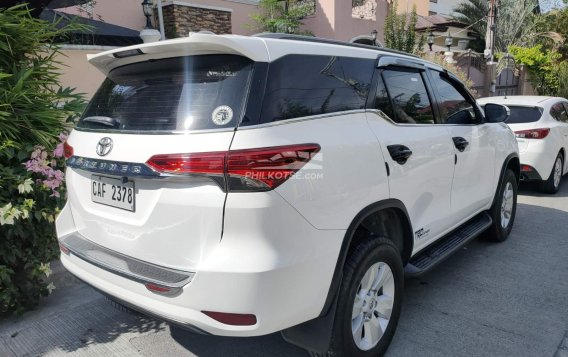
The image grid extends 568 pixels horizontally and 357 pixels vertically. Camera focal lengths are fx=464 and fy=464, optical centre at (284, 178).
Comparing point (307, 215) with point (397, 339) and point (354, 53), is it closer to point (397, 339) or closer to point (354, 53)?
point (354, 53)

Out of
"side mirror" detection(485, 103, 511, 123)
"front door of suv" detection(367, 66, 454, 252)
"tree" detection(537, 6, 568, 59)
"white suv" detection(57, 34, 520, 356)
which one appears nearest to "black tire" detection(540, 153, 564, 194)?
"side mirror" detection(485, 103, 511, 123)

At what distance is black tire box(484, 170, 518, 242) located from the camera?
4.60 m

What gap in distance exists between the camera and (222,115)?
6.95ft

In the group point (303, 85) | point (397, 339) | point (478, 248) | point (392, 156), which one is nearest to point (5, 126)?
point (303, 85)

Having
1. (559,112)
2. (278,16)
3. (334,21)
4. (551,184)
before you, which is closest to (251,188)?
(551,184)

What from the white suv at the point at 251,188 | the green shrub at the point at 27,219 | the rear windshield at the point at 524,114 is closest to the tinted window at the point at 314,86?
the white suv at the point at 251,188

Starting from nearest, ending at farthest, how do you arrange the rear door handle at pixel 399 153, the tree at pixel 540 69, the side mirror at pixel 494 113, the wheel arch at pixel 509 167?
the rear door handle at pixel 399 153
the side mirror at pixel 494 113
the wheel arch at pixel 509 167
the tree at pixel 540 69

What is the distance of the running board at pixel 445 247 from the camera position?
3204mm

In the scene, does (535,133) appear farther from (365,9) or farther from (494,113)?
(365,9)

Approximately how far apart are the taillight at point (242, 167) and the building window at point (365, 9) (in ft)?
57.7

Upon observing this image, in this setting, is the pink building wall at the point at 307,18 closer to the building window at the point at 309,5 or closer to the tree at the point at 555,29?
the building window at the point at 309,5

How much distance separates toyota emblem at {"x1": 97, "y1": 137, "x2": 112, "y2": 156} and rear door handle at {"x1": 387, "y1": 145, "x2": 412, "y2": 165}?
1547 mm

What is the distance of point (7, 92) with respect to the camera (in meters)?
3.15

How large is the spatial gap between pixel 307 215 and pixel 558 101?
702 centimetres
